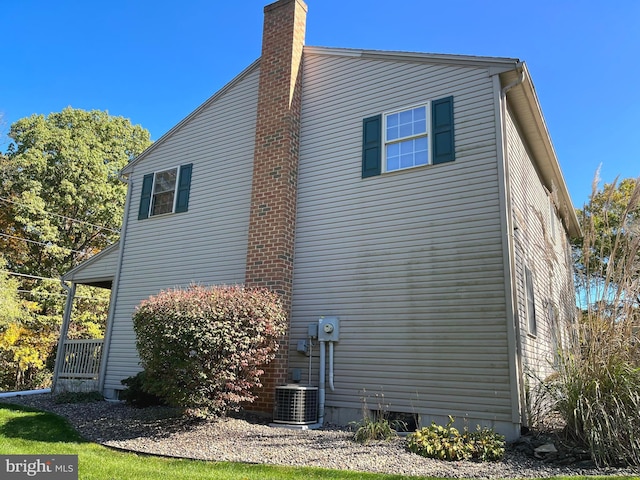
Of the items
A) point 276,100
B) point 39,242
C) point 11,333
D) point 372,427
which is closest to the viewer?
point 372,427

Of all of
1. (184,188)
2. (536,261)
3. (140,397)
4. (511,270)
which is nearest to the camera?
(511,270)

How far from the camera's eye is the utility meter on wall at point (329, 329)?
7.29 meters

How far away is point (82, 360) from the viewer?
36.0 ft

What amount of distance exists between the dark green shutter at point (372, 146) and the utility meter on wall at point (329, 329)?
2.46 metres

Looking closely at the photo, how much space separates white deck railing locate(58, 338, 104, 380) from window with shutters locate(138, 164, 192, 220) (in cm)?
327

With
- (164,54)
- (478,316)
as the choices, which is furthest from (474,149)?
(164,54)

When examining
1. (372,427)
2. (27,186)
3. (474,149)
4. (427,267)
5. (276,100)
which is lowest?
(372,427)

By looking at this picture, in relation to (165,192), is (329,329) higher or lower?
lower

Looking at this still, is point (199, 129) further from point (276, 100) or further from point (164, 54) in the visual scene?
point (164, 54)

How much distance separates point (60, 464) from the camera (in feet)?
15.1

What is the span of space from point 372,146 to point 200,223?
4.07 m

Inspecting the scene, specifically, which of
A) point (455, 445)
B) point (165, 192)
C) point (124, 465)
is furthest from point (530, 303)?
point (165, 192)

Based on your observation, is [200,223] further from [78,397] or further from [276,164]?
[78,397]

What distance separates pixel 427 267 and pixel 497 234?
3.56ft
